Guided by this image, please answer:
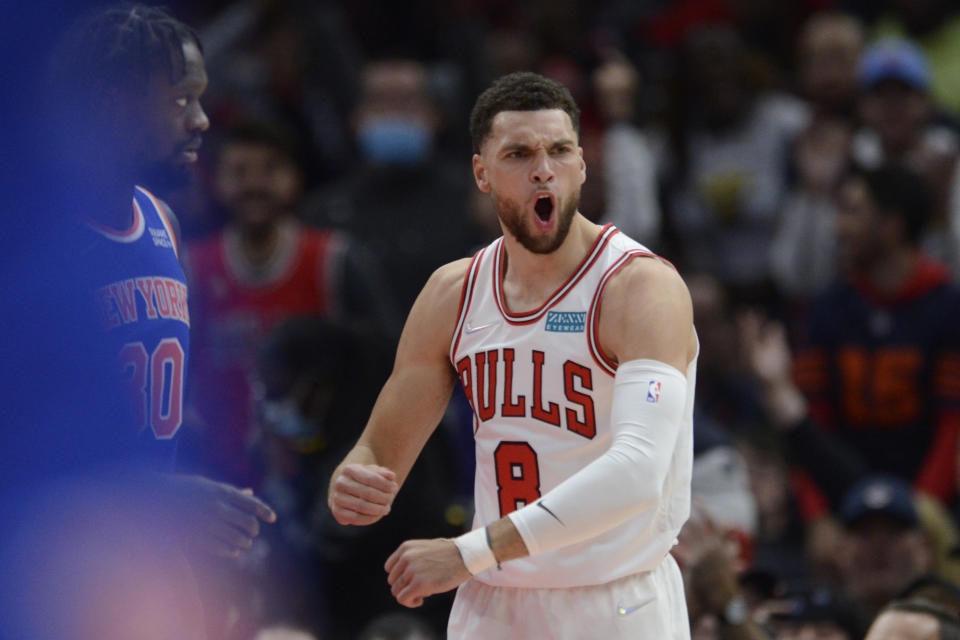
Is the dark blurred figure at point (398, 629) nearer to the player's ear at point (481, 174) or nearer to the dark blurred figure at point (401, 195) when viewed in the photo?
the player's ear at point (481, 174)

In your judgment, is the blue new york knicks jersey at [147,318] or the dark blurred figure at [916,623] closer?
the blue new york knicks jersey at [147,318]

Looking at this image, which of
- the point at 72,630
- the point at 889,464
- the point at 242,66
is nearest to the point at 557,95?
the point at 72,630

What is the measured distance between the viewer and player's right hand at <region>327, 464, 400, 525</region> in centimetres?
451

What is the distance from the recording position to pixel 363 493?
451cm

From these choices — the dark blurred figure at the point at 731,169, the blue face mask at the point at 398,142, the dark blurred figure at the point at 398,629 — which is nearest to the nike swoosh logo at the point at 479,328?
the dark blurred figure at the point at 398,629

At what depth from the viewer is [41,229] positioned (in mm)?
4246

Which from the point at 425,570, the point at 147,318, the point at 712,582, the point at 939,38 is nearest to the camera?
the point at 425,570

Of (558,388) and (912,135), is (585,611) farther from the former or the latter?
(912,135)

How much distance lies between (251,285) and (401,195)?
1.45m

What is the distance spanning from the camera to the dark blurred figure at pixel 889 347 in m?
8.34

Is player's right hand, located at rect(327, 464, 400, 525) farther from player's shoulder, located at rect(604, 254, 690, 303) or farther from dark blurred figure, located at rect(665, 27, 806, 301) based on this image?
dark blurred figure, located at rect(665, 27, 806, 301)

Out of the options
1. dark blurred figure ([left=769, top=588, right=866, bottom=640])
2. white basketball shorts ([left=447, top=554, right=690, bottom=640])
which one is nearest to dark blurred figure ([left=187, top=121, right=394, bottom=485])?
dark blurred figure ([left=769, top=588, right=866, bottom=640])

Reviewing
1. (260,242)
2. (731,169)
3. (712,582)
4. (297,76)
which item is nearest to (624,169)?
(731,169)

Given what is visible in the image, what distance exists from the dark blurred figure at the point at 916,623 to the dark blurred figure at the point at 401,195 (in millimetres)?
3877
